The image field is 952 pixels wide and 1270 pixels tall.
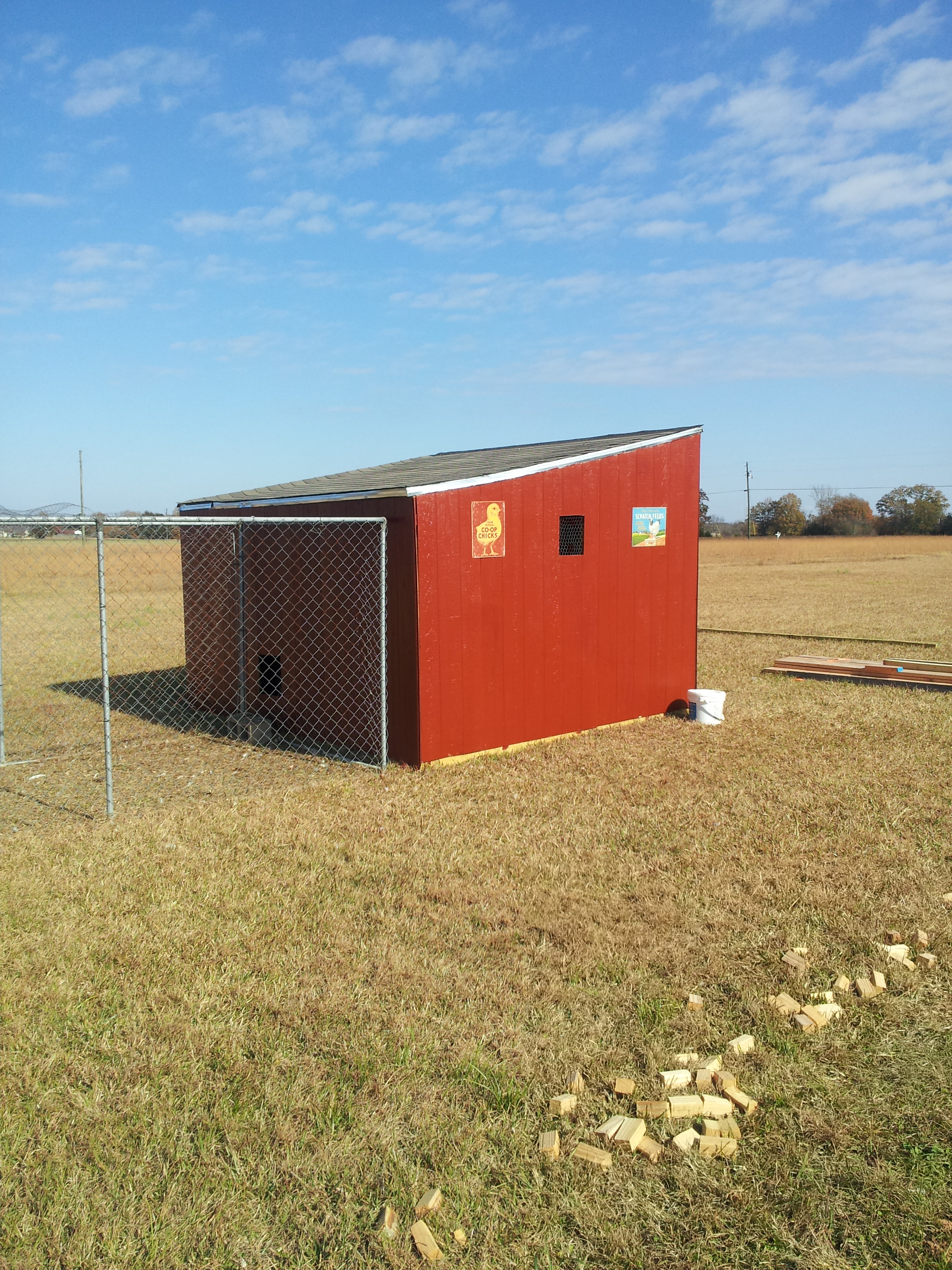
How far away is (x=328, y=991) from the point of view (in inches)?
159

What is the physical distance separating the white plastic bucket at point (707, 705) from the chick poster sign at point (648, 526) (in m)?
1.73

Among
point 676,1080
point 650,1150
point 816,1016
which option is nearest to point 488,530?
point 816,1016

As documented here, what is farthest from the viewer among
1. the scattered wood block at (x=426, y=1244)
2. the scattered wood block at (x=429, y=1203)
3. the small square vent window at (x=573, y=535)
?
the small square vent window at (x=573, y=535)

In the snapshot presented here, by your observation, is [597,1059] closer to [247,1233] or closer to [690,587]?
[247,1233]

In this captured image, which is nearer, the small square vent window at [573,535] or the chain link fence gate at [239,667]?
the chain link fence gate at [239,667]

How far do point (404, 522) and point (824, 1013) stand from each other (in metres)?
5.25

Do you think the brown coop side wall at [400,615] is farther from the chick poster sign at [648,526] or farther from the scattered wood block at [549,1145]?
the scattered wood block at [549,1145]

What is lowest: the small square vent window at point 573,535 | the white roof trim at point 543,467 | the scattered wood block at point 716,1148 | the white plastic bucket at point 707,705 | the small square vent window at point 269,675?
the scattered wood block at point 716,1148

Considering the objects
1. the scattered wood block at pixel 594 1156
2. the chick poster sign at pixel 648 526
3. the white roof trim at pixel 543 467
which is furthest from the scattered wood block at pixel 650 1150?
the chick poster sign at pixel 648 526

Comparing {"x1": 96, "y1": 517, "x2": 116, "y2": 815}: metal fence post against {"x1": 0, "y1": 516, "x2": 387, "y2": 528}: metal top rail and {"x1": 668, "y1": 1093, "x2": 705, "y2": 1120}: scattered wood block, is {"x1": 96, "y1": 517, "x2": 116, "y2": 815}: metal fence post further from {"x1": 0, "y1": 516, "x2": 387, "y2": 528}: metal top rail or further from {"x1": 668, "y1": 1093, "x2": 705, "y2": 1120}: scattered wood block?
{"x1": 668, "y1": 1093, "x2": 705, "y2": 1120}: scattered wood block

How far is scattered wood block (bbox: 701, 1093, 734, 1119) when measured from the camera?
322 centimetres

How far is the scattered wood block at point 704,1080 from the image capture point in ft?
11.1

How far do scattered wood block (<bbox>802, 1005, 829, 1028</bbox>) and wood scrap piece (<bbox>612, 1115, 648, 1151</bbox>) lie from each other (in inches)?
43.3

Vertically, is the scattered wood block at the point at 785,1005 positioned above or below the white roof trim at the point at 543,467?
below
